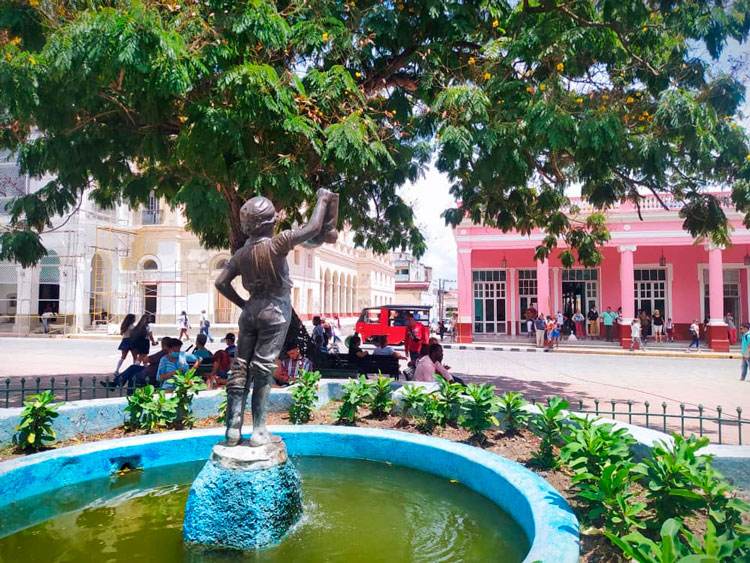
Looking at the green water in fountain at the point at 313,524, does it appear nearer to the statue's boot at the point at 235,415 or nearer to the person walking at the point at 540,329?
the statue's boot at the point at 235,415

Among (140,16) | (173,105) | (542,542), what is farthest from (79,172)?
(542,542)

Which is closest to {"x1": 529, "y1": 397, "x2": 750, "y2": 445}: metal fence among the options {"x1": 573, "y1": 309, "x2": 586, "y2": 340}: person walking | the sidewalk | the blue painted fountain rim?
the blue painted fountain rim

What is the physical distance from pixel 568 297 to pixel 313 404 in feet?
73.6

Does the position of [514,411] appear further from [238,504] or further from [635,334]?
[635,334]

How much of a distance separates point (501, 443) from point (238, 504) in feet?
8.29

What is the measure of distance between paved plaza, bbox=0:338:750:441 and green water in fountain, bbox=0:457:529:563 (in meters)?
4.66

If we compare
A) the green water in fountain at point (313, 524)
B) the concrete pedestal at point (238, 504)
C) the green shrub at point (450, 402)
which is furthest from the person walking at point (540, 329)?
the concrete pedestal at point (238, 504)

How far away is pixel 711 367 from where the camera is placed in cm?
1502

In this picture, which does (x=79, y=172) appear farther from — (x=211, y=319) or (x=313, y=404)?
(x=211, y=319)

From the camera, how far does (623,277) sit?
21375mm

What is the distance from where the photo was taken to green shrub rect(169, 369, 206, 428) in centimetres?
522

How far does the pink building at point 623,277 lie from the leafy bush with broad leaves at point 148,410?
1773 centimetres

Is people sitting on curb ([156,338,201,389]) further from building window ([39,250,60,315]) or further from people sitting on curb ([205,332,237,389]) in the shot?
building window ([39,250,60,315])

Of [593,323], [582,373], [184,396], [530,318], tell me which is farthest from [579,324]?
[184,396]
